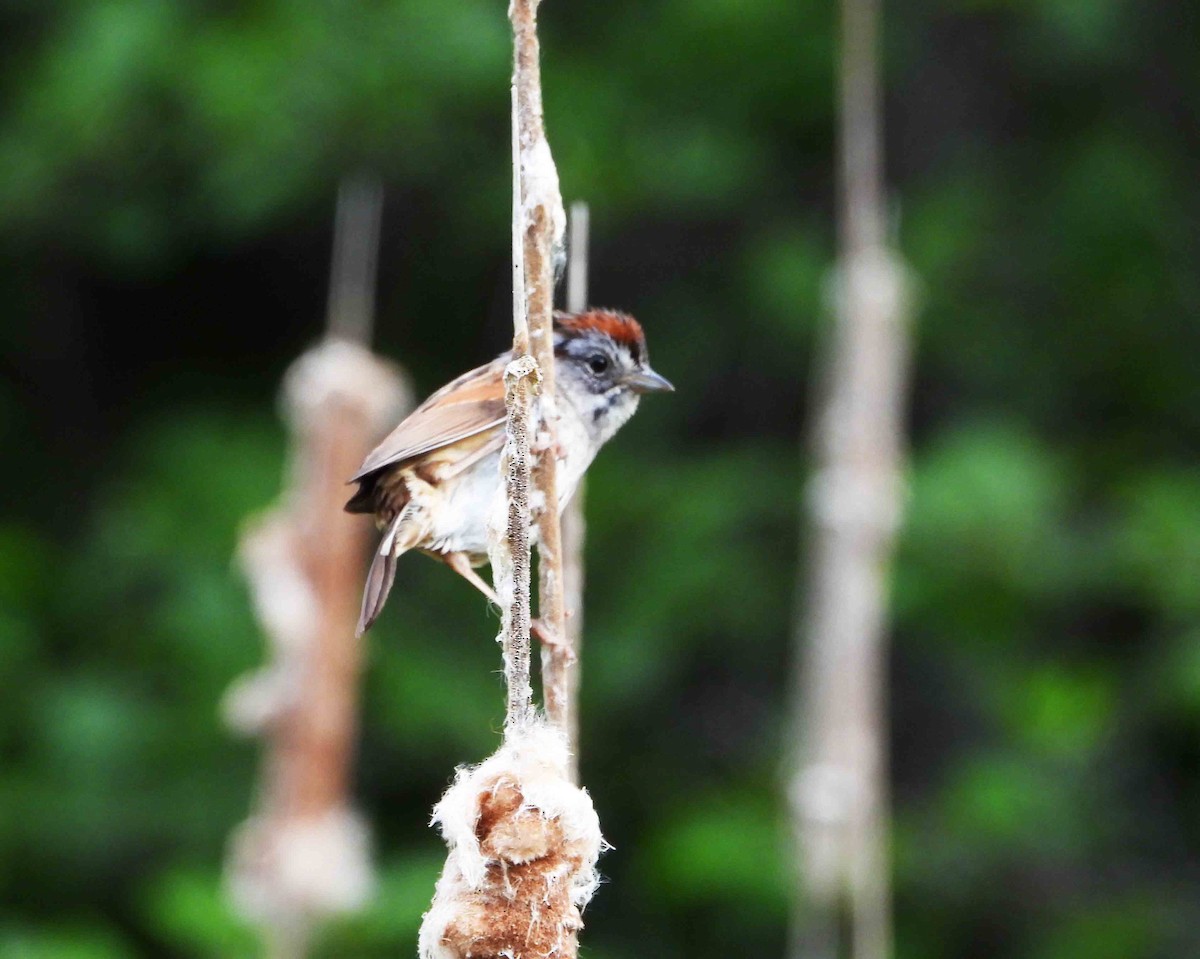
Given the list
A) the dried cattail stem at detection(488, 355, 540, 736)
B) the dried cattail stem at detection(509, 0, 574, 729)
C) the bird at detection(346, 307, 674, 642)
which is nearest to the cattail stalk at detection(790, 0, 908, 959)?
the bird at detection(346, 307, 674, 642)

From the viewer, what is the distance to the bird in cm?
217

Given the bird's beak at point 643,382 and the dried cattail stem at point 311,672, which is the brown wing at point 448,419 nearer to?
the bird's beak at point 643,382

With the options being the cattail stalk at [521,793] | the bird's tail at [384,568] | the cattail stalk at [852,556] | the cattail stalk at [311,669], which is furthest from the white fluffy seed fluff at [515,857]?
the cattail stalk at [311,669]

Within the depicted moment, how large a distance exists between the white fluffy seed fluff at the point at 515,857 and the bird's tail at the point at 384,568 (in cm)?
47

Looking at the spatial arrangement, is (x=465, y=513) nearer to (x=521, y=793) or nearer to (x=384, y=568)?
(x=384, y=568)

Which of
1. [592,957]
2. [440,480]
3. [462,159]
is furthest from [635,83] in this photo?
[440,480]

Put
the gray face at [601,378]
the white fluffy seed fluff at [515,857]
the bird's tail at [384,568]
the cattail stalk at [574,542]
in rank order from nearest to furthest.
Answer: the white fluffy seed fluff at [515,857]
the cattail stalk at [574,542]
the bird's tail at [384,568]
the gray face at [601,378]

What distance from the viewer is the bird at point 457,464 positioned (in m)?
2.17

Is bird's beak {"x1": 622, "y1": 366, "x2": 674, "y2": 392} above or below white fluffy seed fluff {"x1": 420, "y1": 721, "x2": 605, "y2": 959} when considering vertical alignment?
above

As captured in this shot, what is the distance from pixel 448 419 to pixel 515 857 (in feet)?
2.88

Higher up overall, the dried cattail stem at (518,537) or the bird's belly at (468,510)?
the bird's belly at (468,510)

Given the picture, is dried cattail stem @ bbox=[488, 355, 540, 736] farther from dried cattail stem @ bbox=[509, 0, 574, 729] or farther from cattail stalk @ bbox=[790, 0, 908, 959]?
cattail stalk @ bbox=[790, 0, 908, 959]

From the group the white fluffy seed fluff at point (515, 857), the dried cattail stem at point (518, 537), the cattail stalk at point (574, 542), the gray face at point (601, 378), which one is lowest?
the white fluffy seed fluff at point (515, 857)

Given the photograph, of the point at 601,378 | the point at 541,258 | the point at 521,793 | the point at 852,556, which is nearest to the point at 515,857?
the point at 521,793
